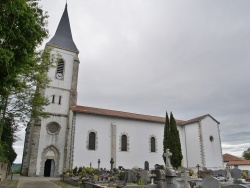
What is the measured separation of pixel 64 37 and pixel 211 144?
24.7 m

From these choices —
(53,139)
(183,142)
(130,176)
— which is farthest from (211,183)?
(183,142)

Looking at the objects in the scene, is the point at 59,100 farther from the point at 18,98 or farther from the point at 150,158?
the point at 150,158

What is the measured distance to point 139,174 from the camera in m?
14.1

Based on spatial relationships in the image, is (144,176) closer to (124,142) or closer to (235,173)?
(235,173)

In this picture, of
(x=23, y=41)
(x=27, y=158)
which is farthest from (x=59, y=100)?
(x=23, y=41)

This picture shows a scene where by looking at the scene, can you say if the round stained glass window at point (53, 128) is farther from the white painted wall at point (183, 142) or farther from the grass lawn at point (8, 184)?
the white painted wall at point (183, 142)

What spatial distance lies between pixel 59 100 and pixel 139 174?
45.3 feet

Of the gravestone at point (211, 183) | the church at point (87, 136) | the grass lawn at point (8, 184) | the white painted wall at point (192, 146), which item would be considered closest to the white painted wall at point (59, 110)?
the church at point (87, 136)

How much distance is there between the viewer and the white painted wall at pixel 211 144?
2688 cm

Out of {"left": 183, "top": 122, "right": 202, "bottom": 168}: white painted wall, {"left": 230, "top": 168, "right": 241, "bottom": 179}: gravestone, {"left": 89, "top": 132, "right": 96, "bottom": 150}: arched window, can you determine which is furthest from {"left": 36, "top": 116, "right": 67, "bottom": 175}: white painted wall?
{"left": 183, "top": 122, "right": 202, "bottom": 168}: white painted wall

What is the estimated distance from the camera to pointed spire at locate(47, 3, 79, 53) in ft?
88.1

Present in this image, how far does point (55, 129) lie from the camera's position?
2255 cm

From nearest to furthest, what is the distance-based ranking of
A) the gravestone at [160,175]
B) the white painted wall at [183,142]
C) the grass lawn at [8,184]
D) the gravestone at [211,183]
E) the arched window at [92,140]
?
the gravestone at [211,183]
the grass lawn at [8,184]
the gravestone at [160,175]
the arched window at [92,140]
the white painted wall at [183,142]

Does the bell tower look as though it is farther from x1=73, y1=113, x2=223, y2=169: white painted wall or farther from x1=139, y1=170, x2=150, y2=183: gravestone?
x1=139, y1=170, x2=150, y2=183: gravestone
